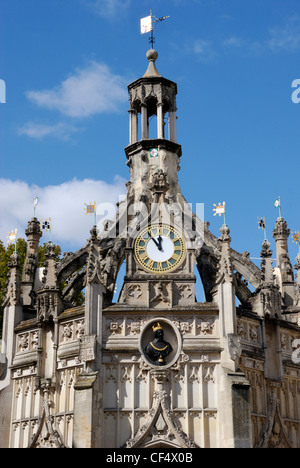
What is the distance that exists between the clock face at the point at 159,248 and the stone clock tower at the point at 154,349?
42 mm

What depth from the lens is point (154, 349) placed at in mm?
28391

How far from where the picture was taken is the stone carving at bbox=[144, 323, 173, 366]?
28.4 m

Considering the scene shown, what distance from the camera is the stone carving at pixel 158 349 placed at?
2839 cm

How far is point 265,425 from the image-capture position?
29828 millimetres

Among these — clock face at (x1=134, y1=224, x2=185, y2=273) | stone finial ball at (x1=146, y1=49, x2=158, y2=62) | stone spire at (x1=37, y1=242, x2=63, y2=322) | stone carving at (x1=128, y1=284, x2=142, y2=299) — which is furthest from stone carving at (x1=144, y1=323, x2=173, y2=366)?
stone finial ball at (x1=146, y1=49, x2=158, y2=62)

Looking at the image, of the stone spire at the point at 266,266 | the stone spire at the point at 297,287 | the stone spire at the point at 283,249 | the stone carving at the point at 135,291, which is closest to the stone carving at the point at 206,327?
the stone carving at the point at 135,291

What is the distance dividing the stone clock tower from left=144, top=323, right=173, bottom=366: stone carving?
4cm

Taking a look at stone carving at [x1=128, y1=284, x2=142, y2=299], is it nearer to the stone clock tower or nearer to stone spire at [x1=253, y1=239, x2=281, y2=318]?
the stone clock tower

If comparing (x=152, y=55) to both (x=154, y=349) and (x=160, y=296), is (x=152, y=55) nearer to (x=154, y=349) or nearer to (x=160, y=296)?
(x=160, y=296)

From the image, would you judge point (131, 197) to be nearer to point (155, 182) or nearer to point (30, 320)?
point (155, 182)

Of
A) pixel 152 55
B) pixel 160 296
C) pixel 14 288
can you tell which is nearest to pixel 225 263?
pixel 160 296

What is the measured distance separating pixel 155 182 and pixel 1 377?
1085 cm

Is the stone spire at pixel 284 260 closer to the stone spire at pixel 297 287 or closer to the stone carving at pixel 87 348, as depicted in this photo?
the stone spire at pixel 297 287

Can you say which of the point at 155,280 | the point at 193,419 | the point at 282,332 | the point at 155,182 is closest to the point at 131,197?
the point at 155,182
